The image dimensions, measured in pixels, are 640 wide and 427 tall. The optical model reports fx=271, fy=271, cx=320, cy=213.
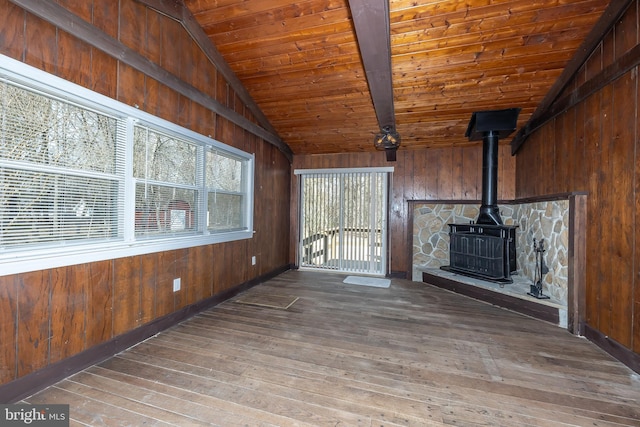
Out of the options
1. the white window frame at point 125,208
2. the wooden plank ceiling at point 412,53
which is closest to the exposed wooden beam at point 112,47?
the white window frame at point 125,208

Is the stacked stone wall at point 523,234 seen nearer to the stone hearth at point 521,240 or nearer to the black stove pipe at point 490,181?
the stone hearth at point 521,240

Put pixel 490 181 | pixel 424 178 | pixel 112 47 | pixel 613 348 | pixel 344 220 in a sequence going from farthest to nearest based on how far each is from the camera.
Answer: pixel 344 220 < pixel 424 178 < pixel 490 181 < pixel 613 348 < pixel 112 47

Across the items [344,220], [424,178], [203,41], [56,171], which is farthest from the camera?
[344,220]

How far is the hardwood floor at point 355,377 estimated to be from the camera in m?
1.58

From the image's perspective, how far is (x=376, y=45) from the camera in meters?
2.68

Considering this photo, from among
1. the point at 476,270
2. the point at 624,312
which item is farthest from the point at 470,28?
the point at 476,270

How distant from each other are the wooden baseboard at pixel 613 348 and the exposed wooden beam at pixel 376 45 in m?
3.21

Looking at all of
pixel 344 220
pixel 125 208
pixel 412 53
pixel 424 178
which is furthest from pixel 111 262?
pixel 424 178

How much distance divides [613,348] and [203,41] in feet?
16.2

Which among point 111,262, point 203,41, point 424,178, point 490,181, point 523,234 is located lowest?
point 111,262

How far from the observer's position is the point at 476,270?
4.01m

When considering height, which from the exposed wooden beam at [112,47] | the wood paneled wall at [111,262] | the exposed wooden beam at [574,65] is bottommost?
the wood paneled wall at [111,262]

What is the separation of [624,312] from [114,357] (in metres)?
4.13

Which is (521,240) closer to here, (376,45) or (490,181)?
(490,181)
